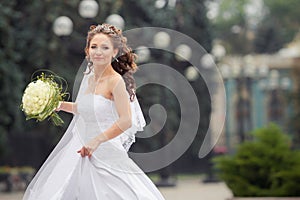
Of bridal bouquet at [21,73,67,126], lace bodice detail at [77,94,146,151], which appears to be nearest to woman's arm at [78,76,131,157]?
lace bodice detail at [77,94,146,151]

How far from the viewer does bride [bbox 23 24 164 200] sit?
6414mm

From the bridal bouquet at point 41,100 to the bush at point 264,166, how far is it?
763cm

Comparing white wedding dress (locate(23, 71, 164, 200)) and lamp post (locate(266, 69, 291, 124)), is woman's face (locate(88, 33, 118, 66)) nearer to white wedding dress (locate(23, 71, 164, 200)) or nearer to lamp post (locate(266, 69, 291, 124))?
white wedding dress (locate(23, 71, 164, 200))

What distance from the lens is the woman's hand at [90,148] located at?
635 centimetres

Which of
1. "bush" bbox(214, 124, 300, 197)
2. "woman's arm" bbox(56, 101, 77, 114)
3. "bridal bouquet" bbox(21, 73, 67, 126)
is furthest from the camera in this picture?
"bush" bbox(214, 124, 300, 197)

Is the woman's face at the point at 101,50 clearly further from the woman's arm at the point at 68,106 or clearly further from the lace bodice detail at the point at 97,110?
the woman's arm at the point at 68,106

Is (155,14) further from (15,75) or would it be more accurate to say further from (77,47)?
(15,75)

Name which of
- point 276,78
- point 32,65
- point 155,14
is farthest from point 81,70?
point 276,78

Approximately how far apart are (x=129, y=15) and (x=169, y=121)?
173 inches

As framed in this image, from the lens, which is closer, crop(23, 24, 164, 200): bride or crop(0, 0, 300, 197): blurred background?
crop(23, 24, 164, 200): bride

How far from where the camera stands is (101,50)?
255 inches

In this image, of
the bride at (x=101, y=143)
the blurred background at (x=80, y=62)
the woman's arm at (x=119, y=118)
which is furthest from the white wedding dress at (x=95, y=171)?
the blurred background at (x=80, y=62)

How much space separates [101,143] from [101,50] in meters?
0.69

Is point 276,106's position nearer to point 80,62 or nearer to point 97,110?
point 80,62
